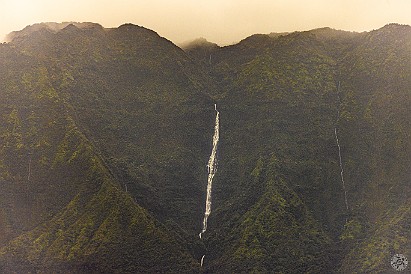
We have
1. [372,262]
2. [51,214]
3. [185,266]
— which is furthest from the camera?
[51,214]

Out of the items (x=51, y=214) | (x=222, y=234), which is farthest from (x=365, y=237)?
(x=51, y=214)

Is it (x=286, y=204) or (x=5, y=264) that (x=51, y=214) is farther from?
(x=286, y=204)

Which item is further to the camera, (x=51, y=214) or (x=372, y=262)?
(x=51, y=214)

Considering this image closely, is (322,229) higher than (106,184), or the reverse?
(106,184)

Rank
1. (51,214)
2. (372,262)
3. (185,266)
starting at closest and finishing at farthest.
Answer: (372,262)
(185,266)
(51,214)

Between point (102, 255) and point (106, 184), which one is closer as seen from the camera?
point (102, 255)

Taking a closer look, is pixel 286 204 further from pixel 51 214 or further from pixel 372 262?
pixel 51 214

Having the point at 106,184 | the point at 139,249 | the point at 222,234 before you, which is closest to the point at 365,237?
the point at 222,234

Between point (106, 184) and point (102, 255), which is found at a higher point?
point (106, 184)
